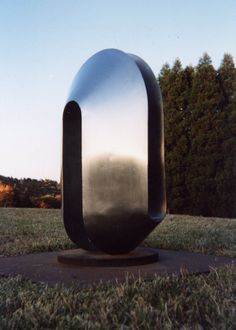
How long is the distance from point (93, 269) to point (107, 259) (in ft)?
0.96

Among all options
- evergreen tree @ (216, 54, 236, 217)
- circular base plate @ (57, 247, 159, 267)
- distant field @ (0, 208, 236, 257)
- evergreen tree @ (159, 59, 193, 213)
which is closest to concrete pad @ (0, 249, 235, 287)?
circular base plate @ (57, 247, 159, 267)

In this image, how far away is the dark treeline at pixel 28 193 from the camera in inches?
909

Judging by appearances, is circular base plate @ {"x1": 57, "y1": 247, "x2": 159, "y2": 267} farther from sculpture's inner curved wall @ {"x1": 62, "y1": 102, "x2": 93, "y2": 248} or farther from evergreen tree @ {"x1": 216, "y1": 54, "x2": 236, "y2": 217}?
evergreen tree @ {"x1": 216, "y1": 54, "x2": 236, "y2": 217}

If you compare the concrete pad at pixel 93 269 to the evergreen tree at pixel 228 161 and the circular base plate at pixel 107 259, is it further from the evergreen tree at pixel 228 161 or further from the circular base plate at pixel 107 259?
the evergreen tree at pixel 228 161

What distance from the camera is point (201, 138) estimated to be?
19562 mm

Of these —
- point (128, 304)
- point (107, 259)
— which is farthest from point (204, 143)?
point (128, 304)

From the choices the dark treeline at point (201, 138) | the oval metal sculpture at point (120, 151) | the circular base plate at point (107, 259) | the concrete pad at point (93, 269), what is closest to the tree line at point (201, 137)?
the dark treeline at point (201, 138)

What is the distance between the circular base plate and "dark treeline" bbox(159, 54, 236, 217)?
40.4 feet

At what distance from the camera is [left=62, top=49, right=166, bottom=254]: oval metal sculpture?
631cm

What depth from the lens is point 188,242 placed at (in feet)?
30.7

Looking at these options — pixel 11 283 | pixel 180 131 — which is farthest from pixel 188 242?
pixel 180 131

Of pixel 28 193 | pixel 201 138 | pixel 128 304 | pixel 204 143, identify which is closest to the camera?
pixel 128 304

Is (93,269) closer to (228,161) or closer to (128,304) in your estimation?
(128,304)

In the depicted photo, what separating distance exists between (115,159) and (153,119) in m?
0.74
